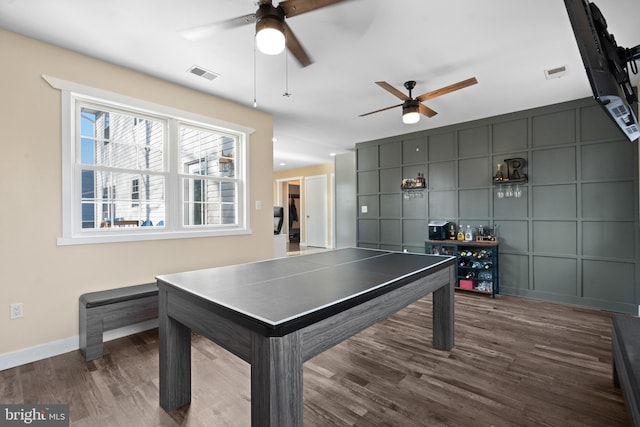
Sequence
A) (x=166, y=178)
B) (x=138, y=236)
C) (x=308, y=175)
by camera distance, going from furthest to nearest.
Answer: (x=308, y=175) < (x=166, y=178) < (x=138, y=236)

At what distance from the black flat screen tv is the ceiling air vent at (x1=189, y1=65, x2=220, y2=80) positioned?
288cm

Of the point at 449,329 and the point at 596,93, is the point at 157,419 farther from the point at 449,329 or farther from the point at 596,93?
the point at 596,93

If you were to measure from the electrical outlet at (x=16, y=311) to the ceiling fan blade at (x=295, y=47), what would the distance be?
115 inches

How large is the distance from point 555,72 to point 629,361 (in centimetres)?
295

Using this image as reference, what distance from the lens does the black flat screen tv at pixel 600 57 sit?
130 cm

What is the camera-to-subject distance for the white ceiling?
212 cm

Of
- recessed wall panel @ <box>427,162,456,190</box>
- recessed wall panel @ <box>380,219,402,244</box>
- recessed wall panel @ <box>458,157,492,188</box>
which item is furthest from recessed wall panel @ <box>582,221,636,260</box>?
recessed wall panel @ <box>380,219,402,244</box>

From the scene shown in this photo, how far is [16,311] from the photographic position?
92.9 inches

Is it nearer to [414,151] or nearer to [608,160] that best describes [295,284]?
[608,160]

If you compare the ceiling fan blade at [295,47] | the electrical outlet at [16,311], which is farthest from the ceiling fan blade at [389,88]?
the electrical outlet at [16,311]

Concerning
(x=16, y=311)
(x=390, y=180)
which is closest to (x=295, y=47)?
(x=16, y=311)

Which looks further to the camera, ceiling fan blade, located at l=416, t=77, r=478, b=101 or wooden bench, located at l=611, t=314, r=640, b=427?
ceiling fan blade, located at l=416, t=77, r=478, b=101

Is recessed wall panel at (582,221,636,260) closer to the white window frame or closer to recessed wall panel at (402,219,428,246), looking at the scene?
recessed wall panel at (402,219,428,246)

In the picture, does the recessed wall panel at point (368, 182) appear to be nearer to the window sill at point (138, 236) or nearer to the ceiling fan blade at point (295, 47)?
the window sill at point (138, 236)
